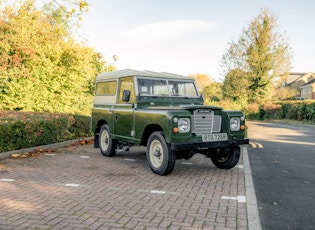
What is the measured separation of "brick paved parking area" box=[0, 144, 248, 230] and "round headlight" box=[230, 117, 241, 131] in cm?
101

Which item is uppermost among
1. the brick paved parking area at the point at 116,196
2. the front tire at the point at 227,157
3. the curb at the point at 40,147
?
the front tire at the point at 227,157

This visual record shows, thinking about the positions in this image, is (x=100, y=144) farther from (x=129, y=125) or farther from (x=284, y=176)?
(x=284, y=176)

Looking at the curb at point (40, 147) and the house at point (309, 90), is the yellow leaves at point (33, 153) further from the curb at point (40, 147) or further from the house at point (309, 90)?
the house at point (309, 90)

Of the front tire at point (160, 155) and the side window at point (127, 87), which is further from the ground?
the side window at point (127, 87)

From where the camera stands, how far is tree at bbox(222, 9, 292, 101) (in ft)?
138

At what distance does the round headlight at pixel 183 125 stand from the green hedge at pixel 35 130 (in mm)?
5035

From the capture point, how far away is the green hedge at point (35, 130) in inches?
353

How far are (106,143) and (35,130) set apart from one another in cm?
230

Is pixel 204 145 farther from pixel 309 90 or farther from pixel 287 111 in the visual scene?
pixel 309 90

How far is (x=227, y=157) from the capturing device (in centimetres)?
772

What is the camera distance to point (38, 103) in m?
16.4

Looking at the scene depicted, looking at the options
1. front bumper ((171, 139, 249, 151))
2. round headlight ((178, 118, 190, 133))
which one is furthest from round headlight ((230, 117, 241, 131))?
round headlight ((178, 118, 190, 133))

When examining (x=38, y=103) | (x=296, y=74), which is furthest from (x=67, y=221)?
(x=296, y=74)

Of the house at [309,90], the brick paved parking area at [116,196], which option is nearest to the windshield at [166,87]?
the brick paved parking area at [116,196]
